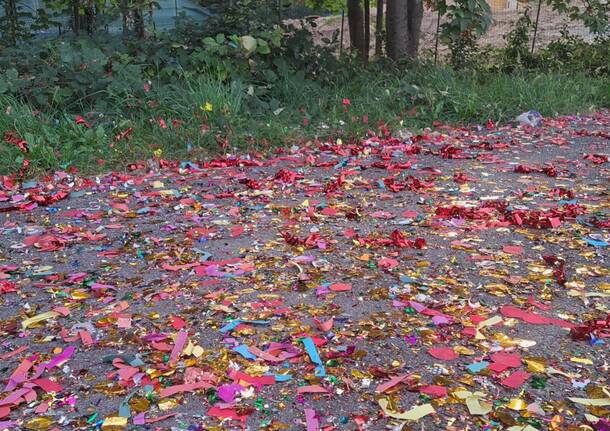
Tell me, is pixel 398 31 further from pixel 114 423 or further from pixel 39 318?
pixel 114 423

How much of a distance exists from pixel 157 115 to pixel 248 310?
11.4 feet

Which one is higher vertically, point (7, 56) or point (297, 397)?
point (7, 56)

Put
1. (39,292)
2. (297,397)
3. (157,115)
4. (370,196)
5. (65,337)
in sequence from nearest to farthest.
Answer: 1. (297,397)
2. (65,337)
3. (39,292)
4. (370,196)
5. (157,115)

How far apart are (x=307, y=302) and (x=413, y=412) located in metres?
0.77

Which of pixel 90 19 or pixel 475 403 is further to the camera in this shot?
pixel 90 19

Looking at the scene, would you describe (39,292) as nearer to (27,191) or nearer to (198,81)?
(27,191)

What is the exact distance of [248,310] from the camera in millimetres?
2375

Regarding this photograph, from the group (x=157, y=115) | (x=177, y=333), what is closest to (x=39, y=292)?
(x=177, y=333)

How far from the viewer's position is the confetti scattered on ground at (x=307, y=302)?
1.82m

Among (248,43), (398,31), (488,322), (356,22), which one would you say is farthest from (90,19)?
(488,322)

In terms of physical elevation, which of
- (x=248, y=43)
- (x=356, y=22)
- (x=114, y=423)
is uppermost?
(x=356, y=22)

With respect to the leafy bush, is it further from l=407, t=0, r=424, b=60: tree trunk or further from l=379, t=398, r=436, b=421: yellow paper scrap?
l=379, t=398, r=436, b=421: yellow paper scrap

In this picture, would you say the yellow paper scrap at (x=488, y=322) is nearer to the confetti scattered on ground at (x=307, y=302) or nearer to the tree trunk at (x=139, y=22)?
the confetti scattered on ground at (x=307, y=302)

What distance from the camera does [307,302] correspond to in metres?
2.44
